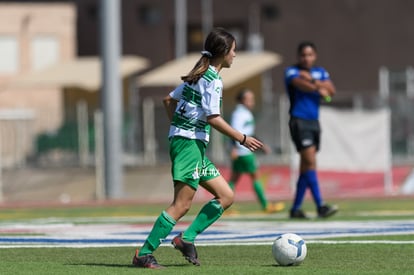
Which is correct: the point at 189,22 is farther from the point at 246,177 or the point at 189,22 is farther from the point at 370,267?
the point at 370,267

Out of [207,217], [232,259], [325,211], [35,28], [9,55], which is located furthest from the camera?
[35,28]

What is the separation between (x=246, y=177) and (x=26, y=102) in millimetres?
19178

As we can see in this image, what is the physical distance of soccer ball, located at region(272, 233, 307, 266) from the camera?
36.5 feet

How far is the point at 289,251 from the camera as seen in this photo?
11.1 meters

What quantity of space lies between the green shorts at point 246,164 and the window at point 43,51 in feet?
94.1

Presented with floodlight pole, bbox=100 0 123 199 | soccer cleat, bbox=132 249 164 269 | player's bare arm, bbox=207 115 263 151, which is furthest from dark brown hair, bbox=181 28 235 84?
floodlight pole, bbox=100 0 123 199

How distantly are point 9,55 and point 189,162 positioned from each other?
3820cm

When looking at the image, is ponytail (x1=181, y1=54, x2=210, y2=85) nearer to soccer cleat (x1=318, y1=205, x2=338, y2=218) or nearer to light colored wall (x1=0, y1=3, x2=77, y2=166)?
soccer cleat (x1=318, y1=205, x2=338, y2=218)

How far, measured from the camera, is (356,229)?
601 inches

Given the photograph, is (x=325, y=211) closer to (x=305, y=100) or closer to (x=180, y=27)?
(x=305, y=100)

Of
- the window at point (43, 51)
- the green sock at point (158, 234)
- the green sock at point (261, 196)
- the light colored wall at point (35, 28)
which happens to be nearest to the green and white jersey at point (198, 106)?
the green sock at point (158, 234)

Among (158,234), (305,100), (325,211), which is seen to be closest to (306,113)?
(305,100)

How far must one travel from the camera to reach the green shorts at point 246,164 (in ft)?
67.5

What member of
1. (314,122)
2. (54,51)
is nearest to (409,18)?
(54,51)
